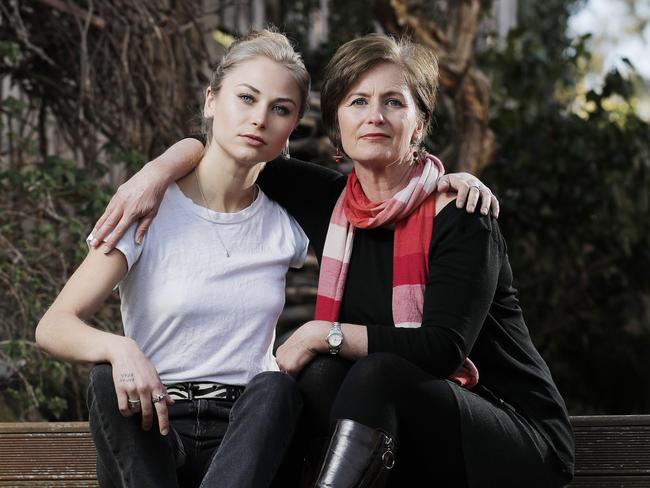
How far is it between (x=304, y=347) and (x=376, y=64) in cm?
67

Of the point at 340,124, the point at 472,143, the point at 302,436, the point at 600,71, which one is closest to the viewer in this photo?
the point at 302,436

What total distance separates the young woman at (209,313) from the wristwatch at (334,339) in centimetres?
12

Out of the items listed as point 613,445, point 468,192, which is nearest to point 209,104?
point 468,192

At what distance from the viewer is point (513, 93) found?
716 centimetres

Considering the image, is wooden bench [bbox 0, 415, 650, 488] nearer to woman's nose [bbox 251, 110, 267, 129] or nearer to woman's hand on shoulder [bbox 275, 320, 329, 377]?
woman's hand on shoulder [bbox 275, 320, 329, 377]

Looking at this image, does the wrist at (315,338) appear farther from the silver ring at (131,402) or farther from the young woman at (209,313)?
the silver ring at (131,402)

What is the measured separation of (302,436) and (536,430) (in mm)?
513

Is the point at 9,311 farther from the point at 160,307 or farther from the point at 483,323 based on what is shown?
the point at 483,323

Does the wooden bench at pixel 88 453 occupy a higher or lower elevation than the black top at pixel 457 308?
lower

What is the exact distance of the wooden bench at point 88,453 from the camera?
2.45 metres

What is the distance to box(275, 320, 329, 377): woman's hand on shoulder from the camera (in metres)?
2.17

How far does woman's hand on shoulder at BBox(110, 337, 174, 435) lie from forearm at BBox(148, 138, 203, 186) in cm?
45

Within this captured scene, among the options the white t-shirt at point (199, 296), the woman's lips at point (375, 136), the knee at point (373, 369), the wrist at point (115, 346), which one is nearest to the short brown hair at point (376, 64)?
the woman's lips at point (375, 136)

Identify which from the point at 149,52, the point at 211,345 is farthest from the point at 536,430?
the point at 149,52
